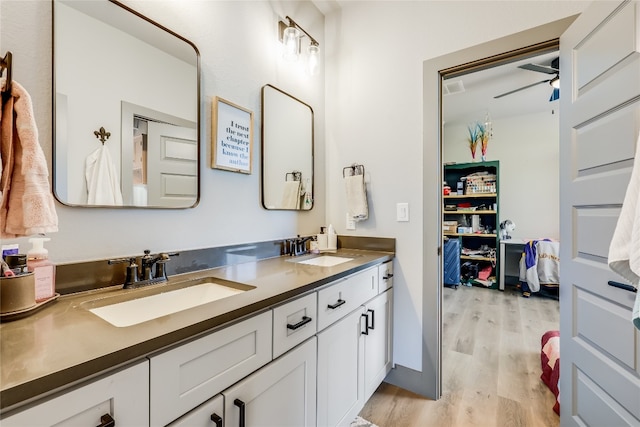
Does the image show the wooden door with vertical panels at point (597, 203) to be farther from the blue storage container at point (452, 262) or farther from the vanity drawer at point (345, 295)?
A: the blue storage container at point (452, 262)

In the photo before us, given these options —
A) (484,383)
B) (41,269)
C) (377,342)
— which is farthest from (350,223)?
(41,269)

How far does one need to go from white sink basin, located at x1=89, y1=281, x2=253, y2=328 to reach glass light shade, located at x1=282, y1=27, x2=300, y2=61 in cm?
149

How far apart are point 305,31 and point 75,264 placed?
1.95 meters

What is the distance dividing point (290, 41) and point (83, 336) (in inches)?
72.2

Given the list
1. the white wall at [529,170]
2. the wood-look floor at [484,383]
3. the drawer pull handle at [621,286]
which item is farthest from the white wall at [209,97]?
the white wall at [529,170]

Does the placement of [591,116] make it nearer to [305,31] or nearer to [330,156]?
[330,156]

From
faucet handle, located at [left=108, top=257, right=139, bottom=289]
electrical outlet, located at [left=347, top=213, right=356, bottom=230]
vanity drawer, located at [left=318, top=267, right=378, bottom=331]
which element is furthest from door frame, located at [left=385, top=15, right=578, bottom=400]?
faucet handle, located at [left=108, top=257, right=139, bottom=289]

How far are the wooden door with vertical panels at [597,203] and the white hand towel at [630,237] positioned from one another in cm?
19

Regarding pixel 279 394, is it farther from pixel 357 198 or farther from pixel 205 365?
pixel 357 198

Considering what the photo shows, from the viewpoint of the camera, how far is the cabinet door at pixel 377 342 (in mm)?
1593

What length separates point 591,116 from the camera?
1211mm

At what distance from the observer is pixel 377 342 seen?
170 centimetres

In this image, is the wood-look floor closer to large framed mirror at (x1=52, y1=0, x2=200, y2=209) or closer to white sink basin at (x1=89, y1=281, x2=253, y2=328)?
white sink basin at (x1=89, y1=281, x2=253, y2=328)

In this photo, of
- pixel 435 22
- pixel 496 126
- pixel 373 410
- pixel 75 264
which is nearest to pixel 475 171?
pixel 496 126
